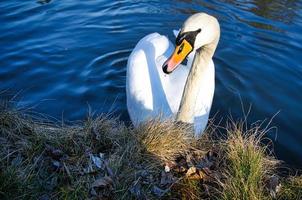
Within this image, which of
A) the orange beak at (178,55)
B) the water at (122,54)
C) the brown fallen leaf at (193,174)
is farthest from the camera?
the water at (122,54)

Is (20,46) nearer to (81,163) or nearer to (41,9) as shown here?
(41,9)

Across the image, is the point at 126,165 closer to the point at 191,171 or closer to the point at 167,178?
the point at 167,178

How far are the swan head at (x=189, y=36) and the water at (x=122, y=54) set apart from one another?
4.80ft

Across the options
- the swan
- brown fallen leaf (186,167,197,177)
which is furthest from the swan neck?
brown fallen leaf (186,167,197,177)

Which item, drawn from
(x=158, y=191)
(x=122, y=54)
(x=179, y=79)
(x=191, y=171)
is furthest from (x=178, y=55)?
(x=122, y=54)

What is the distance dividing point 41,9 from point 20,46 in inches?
71.3

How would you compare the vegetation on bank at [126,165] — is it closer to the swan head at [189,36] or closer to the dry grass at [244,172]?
the dry grass at [244,172]

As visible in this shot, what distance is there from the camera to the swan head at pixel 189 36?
18.4ft

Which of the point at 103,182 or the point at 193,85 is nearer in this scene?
the point at 103,182

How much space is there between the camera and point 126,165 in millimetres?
4680

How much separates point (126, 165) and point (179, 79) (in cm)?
266

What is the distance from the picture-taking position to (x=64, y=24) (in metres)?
10.2

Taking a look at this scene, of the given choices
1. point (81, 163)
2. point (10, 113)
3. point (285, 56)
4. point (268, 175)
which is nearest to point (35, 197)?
point (81, 163)

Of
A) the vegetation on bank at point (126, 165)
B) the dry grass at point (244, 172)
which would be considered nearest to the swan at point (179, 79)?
the vegetation on bank at point (126, 165)
